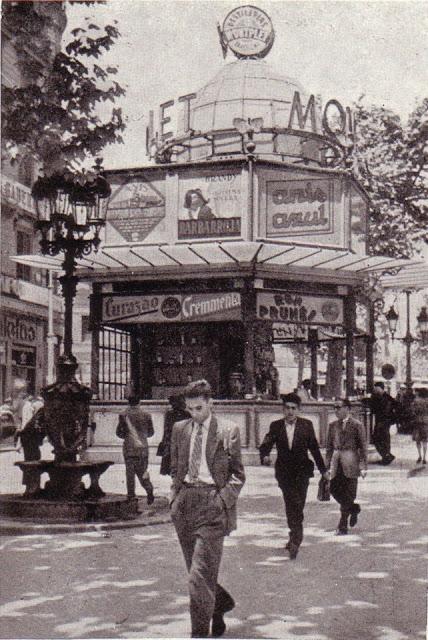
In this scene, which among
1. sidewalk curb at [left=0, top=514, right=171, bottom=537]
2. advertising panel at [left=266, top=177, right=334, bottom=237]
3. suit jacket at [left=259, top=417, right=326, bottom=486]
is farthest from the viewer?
advertising panel at [left=266, top=177, right=334, bottom=237]

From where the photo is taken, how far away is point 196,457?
5.63 meters

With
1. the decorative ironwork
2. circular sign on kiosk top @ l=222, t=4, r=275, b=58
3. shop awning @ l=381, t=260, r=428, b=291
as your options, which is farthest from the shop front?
the decorative ironwork

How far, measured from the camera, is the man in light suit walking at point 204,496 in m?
5.34

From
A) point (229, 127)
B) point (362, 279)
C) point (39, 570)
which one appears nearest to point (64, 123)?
point (39, 570)

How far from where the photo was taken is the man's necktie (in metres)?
5.59

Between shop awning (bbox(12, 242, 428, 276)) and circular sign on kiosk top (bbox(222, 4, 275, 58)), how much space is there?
609 cm

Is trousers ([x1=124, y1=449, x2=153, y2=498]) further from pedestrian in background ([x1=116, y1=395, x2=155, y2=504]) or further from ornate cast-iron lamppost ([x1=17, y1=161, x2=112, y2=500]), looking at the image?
ornate cast-iron lamppost ([x1=17, y1=161, x2=112, y2=500])

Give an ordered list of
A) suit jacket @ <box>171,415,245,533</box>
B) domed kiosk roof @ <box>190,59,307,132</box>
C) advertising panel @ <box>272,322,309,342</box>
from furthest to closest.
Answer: domed kiosk roof @ <box>190,59,307,132</box>, advertising panel @ <box>272,322,309,342</box>, suit jacket @ <box>171,415,245,533</box>

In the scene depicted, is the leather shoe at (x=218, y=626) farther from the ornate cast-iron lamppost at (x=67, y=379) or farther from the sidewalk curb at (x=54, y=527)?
the ornate cast-iron lamppost at (x=67, y=379)

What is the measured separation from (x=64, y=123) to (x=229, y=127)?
54.0ft

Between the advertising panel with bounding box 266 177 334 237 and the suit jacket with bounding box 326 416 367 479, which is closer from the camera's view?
the suit jacket with bounding box 326 416 367 479

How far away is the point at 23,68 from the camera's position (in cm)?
803

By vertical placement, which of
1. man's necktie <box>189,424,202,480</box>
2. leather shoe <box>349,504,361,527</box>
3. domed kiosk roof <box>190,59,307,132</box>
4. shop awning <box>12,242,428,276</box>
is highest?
domed kiosk roof <box>190,59,307,132</box>

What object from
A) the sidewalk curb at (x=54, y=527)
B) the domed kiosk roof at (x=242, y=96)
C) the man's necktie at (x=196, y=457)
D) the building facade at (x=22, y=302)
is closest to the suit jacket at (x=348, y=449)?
the sidewalk curb at (x=54, y=527)
